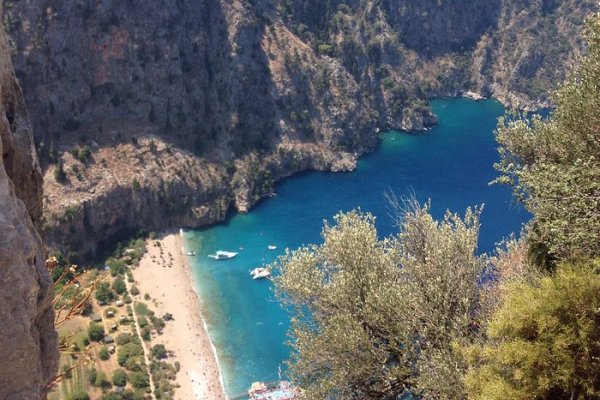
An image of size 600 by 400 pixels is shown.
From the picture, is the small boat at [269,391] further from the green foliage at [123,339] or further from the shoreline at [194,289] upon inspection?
the green foliage at [123,339]

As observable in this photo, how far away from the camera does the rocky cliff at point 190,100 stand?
69.9m

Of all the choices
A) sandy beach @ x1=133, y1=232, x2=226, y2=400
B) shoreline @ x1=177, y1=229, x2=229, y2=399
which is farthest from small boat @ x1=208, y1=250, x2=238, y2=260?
sandy beach @ x1=133, y1=232, x2=226, y2=400

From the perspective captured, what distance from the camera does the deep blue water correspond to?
5453 cm

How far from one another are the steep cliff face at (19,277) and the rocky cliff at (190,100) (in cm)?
5846

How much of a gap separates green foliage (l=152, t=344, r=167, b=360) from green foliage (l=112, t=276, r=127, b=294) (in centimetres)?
965

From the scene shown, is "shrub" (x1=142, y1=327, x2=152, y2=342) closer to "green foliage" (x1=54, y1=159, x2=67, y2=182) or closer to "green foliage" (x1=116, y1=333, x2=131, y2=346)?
"green foliage" (x1=116, y1=333, x2=131, y2=346)

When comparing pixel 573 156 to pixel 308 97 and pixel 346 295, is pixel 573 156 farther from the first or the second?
pixel 308 97

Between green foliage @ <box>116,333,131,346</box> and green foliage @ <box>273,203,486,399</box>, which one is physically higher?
green foliage @ <box>273,203,486,399</box>

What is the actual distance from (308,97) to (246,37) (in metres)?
15.1

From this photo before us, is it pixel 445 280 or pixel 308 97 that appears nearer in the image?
pixel 445 280

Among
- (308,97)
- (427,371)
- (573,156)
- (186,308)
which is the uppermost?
(573,156)

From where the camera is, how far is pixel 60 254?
205ft

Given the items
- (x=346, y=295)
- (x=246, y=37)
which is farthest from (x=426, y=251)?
(x=246, y=37)

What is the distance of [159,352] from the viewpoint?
51188 millimetres
